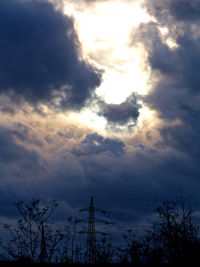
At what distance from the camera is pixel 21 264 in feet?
69.7

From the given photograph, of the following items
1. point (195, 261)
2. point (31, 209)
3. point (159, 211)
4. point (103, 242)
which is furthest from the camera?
point (159, 211)

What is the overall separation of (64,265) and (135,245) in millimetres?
14314

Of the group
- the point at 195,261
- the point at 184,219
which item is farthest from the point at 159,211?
the point at 195,261

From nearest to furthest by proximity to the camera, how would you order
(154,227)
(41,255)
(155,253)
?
(155,253) → (41,255) → (154,227)

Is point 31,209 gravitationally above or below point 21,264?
above

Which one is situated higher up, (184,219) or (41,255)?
(184,219)

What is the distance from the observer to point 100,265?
67.6 ft

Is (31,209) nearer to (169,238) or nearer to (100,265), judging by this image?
(169,238)

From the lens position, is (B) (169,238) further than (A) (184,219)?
No

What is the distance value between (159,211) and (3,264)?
28.8m

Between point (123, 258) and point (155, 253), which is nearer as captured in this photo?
point (155, 253)

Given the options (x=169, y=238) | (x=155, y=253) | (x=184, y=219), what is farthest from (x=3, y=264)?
(x=184, y=219)

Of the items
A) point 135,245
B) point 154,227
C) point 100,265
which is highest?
point 154,227

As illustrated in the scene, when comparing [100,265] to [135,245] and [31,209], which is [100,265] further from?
[31,209]
